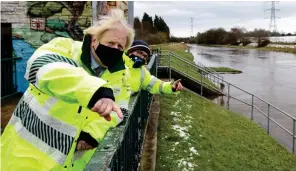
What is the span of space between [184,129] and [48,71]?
634 centimetres

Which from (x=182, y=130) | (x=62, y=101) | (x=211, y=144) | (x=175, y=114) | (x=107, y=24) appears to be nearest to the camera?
(x=62, y=101)

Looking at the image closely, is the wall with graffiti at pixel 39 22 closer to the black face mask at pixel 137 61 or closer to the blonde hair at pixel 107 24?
the black face mask at pixel 137 61

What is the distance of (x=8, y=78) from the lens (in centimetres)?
898

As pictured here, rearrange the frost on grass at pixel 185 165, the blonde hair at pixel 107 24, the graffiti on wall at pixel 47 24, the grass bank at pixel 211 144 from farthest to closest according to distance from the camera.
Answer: the graffiti on wall at pixel 47 24, the grass bank at pixel 211 144, the frost on grass at pixel 185 165, the blonde hair at pixel 107 24

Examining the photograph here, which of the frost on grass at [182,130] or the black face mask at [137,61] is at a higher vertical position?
the black face mask at [137,61]

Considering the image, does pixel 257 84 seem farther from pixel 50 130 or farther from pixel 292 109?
pixel 50 130

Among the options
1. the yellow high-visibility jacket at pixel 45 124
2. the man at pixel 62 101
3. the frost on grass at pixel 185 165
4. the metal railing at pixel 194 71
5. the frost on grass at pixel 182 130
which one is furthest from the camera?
the metal railing at pixel 194 71

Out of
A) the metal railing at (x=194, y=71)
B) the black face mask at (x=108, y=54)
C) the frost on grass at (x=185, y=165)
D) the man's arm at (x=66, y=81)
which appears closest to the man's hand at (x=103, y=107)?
the man's arm at (x=66, y=81)

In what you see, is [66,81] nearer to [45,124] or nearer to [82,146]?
[45,124]

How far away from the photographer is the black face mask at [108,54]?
6.54ft

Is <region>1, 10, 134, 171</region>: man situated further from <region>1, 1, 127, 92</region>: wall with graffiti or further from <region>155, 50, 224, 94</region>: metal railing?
<region>155, 50, 224, 94</region>: metal railing

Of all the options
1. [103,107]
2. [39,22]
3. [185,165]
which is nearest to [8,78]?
[39,22]

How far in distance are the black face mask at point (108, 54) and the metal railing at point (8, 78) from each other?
734 centimetres

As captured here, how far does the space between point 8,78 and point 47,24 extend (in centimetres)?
165
